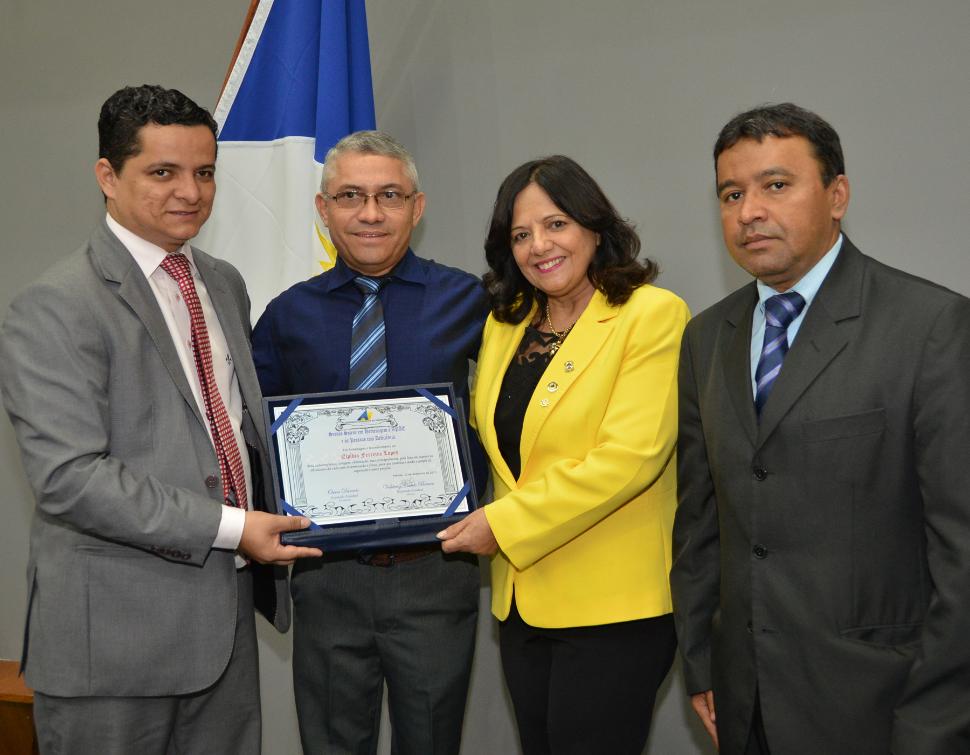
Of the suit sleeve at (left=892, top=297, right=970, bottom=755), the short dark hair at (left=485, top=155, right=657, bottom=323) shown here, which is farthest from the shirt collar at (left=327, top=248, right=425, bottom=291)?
the suit sleeve at (left=892, top=297, right=970, bottom=755)

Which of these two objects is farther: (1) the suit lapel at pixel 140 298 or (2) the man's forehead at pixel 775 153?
(1) the suit lapel at pixel 140 298

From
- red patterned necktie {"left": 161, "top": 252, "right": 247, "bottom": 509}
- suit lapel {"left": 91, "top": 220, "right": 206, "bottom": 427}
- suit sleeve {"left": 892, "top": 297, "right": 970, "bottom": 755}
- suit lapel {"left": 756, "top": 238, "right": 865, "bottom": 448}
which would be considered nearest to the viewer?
suit sleeve {"left": 892, "top": 297, "right": 970, "bottom": 755}

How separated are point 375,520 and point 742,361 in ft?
3.21

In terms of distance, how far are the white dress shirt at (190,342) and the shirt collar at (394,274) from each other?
0.35 metres

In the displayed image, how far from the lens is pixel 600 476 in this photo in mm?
2268

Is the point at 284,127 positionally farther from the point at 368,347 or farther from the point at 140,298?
the point at 140,298

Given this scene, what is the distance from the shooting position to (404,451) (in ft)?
7.93

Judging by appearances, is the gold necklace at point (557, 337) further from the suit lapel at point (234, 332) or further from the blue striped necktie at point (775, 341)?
the suit lapel at point (234, 332)

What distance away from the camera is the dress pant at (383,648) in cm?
252

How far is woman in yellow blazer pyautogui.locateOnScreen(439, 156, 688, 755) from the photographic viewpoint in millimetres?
2322

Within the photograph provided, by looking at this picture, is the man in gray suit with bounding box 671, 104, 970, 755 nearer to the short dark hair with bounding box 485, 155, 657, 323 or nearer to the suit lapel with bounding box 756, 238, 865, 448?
the suit lapel with bounding box 756, 238, 865, 448

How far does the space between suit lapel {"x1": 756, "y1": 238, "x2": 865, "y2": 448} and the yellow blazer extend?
17.5 inches

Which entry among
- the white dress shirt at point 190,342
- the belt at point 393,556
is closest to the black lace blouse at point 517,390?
the belt at point 393,556

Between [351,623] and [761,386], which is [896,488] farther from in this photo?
[351,623]
